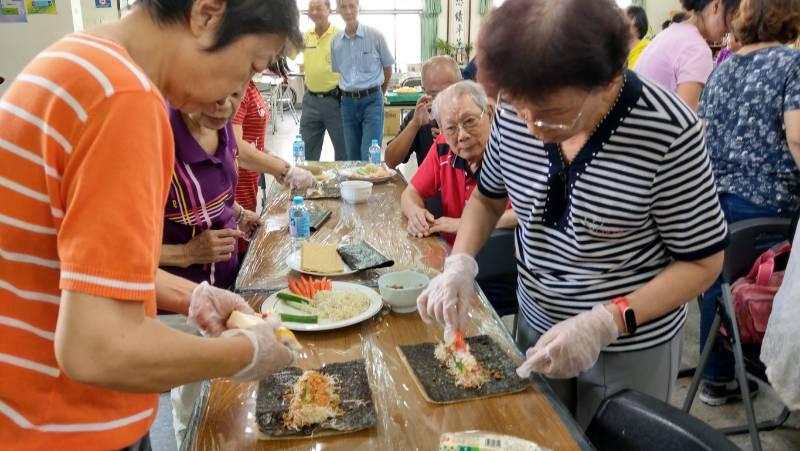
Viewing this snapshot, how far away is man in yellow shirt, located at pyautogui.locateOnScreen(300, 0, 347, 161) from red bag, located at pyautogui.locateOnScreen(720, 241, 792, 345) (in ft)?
11.8

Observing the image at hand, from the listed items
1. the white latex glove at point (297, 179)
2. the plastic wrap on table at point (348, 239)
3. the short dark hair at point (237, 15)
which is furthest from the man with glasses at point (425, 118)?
the short dark hair at point (237, 15)

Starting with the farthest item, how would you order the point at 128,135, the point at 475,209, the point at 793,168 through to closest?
the point at 793,168 → the point at 475,209 → the point at 128,135

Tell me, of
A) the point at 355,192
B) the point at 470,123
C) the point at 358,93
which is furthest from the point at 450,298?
the point at 358,93

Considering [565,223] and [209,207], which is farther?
[209,207]

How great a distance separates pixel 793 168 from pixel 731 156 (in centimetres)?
21

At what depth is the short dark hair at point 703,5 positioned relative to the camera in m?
2.46

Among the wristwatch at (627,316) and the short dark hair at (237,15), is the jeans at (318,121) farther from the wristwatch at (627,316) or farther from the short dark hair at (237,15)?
the short dark hair at (237,15)

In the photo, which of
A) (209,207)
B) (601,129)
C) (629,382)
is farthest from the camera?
(209,207)

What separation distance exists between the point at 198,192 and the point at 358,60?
3.44 meters

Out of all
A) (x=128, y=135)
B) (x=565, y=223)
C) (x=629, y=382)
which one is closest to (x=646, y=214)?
(x=565, y=223)

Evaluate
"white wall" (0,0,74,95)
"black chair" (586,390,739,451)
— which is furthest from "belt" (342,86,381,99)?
"black chair" (586,390,739,451)

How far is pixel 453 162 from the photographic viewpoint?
223 centimetres

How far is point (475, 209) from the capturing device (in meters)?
1.48

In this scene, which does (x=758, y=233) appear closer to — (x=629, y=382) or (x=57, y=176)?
(x=629, y=382)
